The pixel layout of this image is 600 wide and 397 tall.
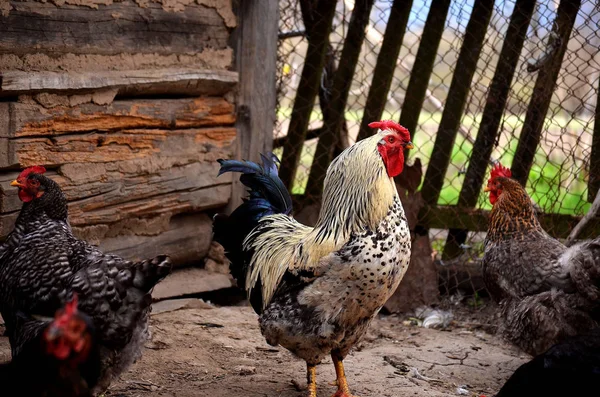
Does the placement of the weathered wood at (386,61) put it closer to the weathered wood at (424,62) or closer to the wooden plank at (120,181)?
the weathered wood at (424,62)

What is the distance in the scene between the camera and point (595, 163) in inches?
208

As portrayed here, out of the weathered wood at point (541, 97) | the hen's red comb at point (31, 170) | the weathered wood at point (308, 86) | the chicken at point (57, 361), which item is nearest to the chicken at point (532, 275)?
the weathered wood at point (541, 97)

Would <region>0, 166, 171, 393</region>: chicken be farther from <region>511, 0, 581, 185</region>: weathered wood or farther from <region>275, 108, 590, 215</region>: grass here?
<region>511, 0, 581, 185</region>: weathered wood

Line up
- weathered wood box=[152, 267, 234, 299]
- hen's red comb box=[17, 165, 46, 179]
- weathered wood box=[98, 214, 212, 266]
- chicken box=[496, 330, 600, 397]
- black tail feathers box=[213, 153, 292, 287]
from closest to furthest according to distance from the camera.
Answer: chicken box=[496, 330, 600, 397]
hen's red comb box=[17, 165, 46, 179]
black tail feathers box=[213, 153, 292, 287]
weathered wood box=[98, 214, 212, 266]
weathered wood box=[152, 267, 234, 299]

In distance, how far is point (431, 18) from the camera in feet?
17.7

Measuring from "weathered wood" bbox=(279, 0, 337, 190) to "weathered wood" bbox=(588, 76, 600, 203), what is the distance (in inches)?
81.2

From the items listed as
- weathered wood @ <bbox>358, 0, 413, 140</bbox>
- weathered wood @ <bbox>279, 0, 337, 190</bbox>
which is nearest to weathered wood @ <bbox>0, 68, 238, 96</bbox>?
weathered wood @ <bbox>279, 0, 337, 190</bbox>

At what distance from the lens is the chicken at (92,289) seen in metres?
3.27

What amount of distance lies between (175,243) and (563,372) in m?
3.08

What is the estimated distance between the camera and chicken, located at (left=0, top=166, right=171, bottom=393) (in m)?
3.27

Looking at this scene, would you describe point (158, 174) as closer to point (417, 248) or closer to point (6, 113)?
point (6, 113)

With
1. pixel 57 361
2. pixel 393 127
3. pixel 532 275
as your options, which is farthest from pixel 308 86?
pixel 57 361

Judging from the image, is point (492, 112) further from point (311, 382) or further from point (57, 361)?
point (57, 361)

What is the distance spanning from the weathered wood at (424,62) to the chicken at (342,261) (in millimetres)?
1687
